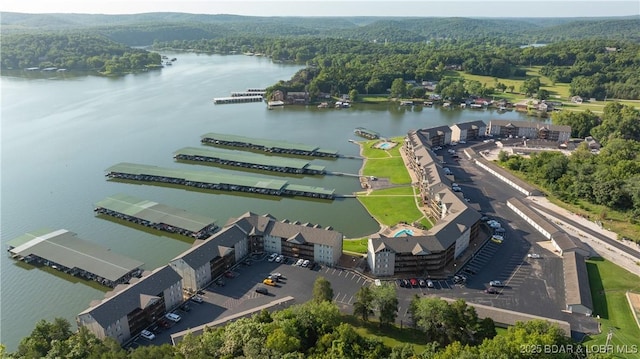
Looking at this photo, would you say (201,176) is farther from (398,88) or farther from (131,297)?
(398,88)

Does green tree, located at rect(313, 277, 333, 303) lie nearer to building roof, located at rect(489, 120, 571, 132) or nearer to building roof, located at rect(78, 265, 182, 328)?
building roof, located at rect(78, 265, 182, 328)

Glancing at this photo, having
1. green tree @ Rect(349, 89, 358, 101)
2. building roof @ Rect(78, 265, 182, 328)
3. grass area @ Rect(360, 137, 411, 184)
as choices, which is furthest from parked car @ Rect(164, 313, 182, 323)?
green tree @ Rect(349, 89, 358, 101)

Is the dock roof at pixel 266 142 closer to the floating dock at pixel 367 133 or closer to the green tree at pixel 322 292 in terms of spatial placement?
the floating dock at pixel 367 133

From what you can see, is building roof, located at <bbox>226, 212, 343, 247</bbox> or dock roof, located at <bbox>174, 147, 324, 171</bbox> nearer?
building roof, located at <bbox>226, 212, 343, 247</bbox>

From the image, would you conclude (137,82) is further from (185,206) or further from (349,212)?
(349,212)

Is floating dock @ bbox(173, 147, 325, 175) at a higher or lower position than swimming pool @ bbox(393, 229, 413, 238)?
higher

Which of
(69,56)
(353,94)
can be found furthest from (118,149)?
(69,56)

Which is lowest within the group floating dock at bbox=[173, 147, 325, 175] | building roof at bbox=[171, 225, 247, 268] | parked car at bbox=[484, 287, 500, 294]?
parked car at bbox=[484, 287, 500, 294]

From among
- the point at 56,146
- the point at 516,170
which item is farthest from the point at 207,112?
the point at 516,170
